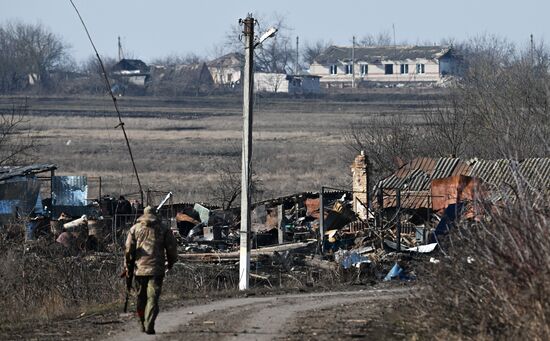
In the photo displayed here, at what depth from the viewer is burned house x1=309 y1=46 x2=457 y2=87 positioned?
487 ft

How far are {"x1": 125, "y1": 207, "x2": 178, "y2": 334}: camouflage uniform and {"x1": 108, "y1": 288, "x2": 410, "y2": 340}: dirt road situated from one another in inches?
13.7

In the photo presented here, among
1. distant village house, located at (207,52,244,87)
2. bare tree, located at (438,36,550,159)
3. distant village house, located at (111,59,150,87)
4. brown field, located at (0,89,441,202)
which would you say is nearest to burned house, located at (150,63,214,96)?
distant village house, located at (111,59,150,87)

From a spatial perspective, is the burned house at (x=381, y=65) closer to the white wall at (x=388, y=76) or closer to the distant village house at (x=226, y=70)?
the white wall at (x=388, y=76)

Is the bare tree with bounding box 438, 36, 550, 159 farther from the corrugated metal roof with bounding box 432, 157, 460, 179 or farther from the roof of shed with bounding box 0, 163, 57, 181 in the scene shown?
the roof of shed with bounding box 0, 163, 57, 181

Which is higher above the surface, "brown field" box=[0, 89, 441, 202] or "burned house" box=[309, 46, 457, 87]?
"burned house" box=[309, 46, 457, 87]

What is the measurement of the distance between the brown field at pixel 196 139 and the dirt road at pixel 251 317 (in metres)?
24.6

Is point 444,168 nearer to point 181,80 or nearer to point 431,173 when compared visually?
point 431,173

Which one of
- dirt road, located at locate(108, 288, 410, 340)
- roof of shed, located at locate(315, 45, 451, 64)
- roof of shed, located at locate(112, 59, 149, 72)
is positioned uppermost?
roof of shed, located at locate(315, 45, 451, 64)

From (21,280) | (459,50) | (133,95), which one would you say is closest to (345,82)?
(459,50)

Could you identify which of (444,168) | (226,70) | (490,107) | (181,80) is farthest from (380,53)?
(444,168)

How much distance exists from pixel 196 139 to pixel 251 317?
55171 millimetres

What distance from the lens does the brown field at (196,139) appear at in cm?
5100

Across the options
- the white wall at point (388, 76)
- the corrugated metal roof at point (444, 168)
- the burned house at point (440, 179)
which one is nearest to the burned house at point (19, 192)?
the burned house at point (440, 179)

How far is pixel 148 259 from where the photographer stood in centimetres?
1384
